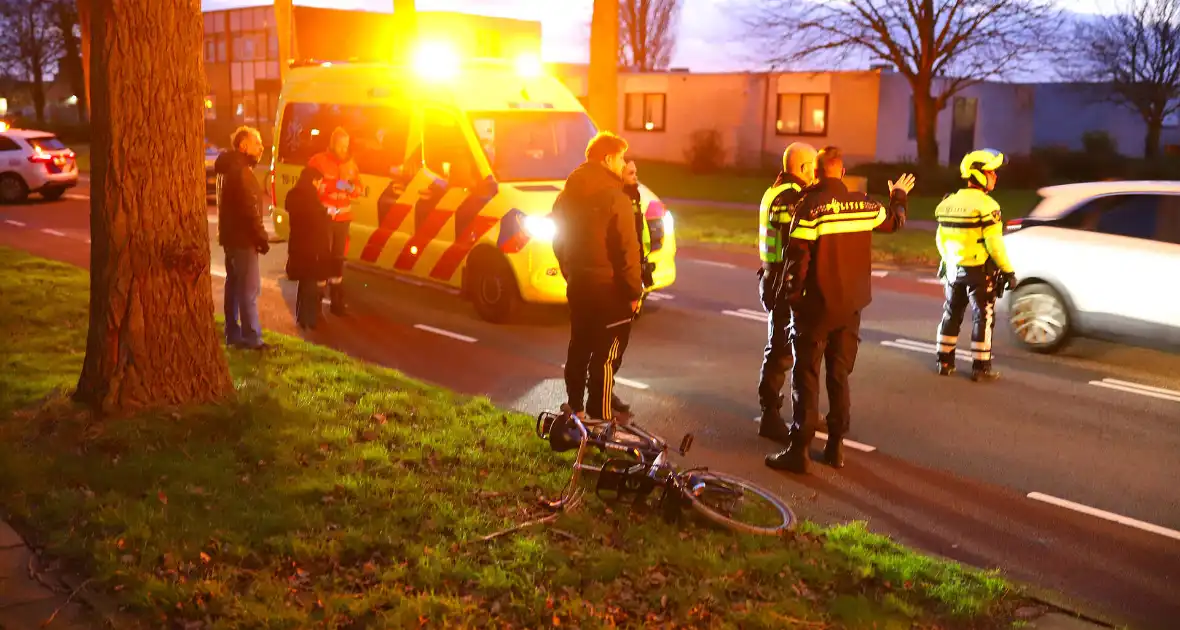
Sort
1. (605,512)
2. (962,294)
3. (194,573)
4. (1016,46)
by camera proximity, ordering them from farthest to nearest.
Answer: (1016,46) < (962,294) < (605,512) < (194,573)

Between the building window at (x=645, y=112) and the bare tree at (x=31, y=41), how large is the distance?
3618 centimetres

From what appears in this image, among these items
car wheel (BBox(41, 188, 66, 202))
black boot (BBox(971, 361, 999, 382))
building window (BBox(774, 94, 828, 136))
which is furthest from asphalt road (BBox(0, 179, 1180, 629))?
building window (BBox(774, 94, 828, 136))

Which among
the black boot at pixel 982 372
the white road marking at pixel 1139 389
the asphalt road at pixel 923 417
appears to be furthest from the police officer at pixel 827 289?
the white road marking at pixel 1139 389

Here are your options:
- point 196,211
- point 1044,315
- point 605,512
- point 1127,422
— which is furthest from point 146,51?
point 1044,315

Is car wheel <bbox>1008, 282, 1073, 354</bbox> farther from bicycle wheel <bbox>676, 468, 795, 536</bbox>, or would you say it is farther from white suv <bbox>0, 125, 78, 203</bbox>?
white suv <bbox>0, 125, 78, 203</bbox>

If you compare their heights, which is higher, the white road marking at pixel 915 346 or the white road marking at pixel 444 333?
the white road marking at pixel 915 346

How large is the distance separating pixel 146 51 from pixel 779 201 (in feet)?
12.8

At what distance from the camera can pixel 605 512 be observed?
596 cm

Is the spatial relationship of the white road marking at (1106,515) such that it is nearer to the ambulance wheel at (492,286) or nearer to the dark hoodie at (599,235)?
the dark hoodie at (599,235)

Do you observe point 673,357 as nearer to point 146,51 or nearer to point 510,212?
point 510,212

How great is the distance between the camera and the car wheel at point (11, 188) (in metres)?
25.3

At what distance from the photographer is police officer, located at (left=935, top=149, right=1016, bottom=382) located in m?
9.21

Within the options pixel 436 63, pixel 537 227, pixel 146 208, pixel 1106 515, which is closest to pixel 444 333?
pixel 537 227

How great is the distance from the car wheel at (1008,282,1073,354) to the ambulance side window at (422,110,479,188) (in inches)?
209
